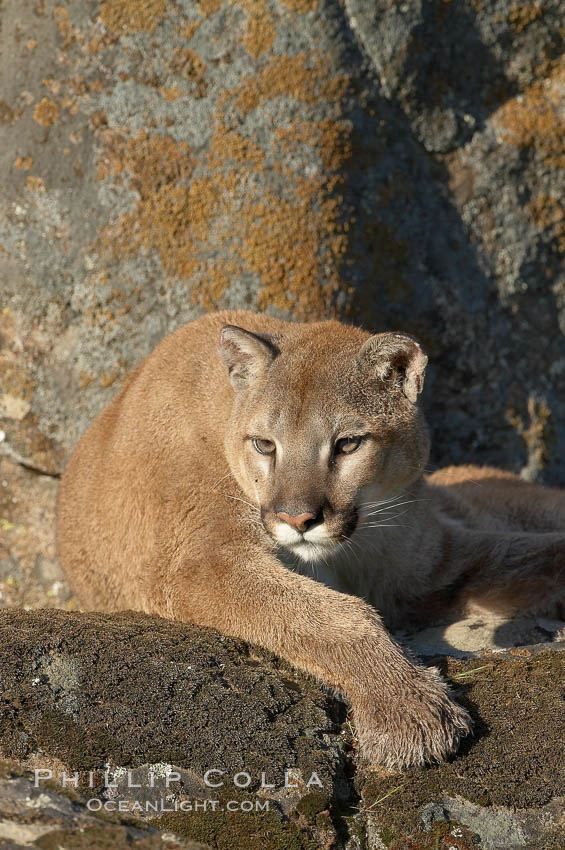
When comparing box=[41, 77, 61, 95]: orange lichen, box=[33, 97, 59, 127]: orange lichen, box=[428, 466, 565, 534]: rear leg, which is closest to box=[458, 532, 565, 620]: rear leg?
box=[428, 466, 565, 534]: rear leg

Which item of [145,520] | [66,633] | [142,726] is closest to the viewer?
[142,726]

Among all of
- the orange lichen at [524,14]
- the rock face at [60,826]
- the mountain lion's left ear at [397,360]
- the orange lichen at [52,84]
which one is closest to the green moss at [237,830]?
the rock face at [60,826]

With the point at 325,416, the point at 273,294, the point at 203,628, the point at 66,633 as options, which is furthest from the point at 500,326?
the point at 66,633

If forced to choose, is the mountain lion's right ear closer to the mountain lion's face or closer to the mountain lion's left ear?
the mountain lion's face

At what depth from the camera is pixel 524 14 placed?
8.66 meters

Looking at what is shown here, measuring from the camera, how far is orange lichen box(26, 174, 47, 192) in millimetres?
8172

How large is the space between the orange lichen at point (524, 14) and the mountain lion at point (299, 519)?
4.20 meters

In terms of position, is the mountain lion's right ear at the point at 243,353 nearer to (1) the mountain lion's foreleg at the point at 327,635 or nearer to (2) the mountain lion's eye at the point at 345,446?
(2) the mountain lion's eye at the point at 345,446

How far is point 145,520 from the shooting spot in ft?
20.3

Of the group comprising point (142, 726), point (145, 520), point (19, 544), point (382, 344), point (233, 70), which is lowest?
point (19, 544)

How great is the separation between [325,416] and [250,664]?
58.8 inches

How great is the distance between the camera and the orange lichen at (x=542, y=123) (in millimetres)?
8844

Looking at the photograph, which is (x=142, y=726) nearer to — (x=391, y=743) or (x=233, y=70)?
(x=391, y=743)

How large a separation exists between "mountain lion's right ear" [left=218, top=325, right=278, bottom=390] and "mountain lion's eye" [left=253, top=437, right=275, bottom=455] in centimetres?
52
